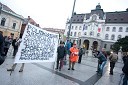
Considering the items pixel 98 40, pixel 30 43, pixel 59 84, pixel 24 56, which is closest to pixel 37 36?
pixel 30 43

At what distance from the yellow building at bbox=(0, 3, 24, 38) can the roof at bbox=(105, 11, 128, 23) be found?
37.6 meters

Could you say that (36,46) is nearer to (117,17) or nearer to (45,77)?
(45,77)

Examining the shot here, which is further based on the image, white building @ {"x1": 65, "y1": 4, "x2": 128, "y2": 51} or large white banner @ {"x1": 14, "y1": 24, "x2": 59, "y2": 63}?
white building @ {"x1": 65, "y1": 4, "x2": 128, "y2": 51}

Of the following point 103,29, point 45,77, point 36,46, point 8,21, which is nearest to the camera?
point 45,77

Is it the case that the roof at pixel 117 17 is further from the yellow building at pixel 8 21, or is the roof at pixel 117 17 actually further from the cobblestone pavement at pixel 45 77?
the cobblestone pavement at pixel 45 77

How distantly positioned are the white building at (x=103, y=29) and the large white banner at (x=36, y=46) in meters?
53.5

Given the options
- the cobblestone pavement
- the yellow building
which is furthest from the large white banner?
the yellow building

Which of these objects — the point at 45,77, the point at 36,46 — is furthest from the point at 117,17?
the point at 45,77

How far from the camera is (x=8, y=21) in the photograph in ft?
145

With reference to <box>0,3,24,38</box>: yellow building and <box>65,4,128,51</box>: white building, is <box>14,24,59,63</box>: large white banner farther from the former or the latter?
<box>65,4,128,51</box>: white building

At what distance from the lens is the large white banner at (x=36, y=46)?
6.91 metres

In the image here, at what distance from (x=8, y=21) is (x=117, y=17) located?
144 ft

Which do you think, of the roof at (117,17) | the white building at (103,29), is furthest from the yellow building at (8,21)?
the roof at (117,17)

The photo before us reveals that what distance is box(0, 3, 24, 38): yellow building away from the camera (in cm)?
4262
